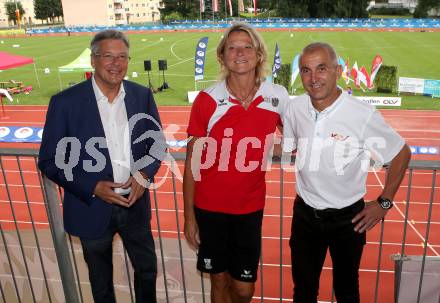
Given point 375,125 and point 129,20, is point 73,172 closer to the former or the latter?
point 375,125

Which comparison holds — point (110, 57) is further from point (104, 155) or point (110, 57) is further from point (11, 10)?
point (11, 10)

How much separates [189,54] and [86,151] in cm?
3396

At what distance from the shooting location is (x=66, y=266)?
3.67m

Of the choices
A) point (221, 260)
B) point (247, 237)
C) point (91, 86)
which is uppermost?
point (91, 86)

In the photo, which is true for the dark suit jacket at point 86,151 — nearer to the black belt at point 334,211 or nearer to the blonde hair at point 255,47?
the blonde hair at point 255,47

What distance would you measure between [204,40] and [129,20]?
8080 cm

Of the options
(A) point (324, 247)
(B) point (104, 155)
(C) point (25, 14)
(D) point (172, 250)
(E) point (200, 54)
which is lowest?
(D) point (172, 250)

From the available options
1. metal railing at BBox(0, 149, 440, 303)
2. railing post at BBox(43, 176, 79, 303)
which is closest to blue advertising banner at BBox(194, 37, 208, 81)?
metal railing at BBox(0, 149, 440, 303)

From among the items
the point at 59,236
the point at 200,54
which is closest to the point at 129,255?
the point at 59,236

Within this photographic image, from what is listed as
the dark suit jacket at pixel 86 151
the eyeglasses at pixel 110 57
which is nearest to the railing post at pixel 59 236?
the dark suit jacket at pixel 86 151

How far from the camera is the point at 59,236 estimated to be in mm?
3488

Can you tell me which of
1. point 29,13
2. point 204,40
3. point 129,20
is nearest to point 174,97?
point 204,40

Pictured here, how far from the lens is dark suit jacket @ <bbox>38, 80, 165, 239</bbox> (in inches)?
111

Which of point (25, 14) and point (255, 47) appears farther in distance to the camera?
point (25, 14)
